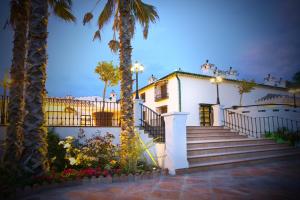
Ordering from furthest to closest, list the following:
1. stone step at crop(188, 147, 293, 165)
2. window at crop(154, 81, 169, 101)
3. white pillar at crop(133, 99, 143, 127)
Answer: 1. window at crop(154, 81, 169, 101)
2. white pillar at crop(133, 99, 143, 127)
3. stone step at crop(188, 147, 293, 165)

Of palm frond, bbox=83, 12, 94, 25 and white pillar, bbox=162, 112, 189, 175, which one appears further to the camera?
palm frond, bbox=83, 12, 94, 25

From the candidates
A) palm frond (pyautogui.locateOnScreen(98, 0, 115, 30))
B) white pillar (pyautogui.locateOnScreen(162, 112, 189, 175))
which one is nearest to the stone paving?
white pillar (pyautogui.locateOnScreen(162, 112, 189, 175))

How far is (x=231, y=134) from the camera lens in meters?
9.87

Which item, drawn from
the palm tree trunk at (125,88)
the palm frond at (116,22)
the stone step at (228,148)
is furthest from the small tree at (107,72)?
the stone step at (228,148)

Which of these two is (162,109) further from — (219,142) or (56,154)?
(56,154)

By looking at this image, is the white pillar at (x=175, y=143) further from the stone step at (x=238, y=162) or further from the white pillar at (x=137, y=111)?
the white pillar at (x=137, y=111)

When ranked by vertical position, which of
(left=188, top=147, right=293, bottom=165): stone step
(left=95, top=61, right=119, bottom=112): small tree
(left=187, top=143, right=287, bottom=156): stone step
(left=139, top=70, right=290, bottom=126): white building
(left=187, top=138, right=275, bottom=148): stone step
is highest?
(left=95, top=61, right=119, bottom=112): small tree

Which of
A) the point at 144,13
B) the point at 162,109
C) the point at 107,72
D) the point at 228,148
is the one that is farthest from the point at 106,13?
the point at 162,109

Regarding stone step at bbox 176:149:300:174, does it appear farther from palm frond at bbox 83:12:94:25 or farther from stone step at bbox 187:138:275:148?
palm frond at bbox 83:12:94:25

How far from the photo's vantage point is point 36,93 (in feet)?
16.5

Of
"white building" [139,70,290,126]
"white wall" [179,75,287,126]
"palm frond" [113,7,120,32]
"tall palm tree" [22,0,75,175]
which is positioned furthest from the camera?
"white wall" [179,75,287,126]

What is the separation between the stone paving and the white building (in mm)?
11670

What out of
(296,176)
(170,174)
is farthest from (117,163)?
(296,176)

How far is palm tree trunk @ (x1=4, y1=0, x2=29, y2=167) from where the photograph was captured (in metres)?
5.17
